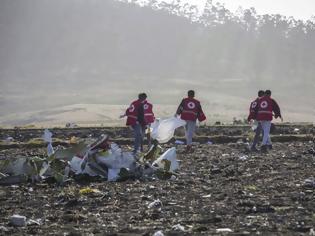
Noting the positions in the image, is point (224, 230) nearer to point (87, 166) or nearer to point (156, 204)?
point (156, 204)

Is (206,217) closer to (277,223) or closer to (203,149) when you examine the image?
(277,223)

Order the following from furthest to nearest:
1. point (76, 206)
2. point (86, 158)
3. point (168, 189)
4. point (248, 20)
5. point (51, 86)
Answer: point (248, 20) < point (51, 86) < point (86, 158) < point (168, 189) < point (76, 206)

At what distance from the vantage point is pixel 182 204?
9281 mm

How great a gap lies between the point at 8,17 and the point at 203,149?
4792 inches

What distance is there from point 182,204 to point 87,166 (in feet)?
12.3

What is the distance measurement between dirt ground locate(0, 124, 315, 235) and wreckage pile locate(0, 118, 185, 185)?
291 mm

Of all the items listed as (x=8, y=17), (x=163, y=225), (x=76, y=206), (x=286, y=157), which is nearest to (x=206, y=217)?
(x=163, y=225)

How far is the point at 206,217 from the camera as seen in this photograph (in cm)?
813

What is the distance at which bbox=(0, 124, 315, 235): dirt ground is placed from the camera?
7.60 m

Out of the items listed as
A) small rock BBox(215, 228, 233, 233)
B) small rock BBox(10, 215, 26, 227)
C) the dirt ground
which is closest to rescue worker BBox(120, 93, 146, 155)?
the dirt ground

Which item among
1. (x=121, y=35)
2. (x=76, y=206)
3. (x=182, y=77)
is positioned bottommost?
(x=76, y=206)

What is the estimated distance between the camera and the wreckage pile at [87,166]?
40.9ft

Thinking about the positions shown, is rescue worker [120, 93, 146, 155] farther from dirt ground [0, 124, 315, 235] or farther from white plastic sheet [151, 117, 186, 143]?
dirt ground [0, 124, 315, 235]

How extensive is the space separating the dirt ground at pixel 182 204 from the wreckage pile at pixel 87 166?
291 mm
